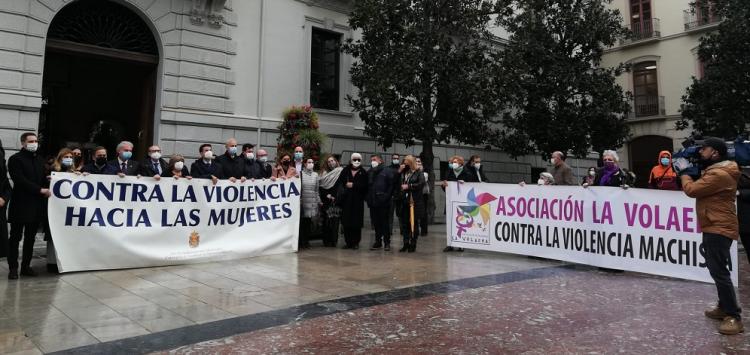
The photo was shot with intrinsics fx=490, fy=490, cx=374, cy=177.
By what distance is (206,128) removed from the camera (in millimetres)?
12859

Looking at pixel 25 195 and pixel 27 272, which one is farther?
pixel 27 272

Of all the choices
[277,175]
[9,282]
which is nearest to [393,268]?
[277,175]

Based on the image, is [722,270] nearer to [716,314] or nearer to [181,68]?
[716,314]

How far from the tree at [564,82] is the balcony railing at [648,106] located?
13313 mm

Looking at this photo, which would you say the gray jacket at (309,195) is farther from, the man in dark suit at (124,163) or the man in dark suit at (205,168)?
the man in dark suit at (124,163)

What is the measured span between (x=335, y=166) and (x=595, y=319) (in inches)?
252

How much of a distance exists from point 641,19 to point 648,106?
555 centimetres

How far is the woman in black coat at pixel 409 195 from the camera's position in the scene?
930cm

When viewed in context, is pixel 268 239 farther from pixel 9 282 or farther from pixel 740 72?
pixel 740 72

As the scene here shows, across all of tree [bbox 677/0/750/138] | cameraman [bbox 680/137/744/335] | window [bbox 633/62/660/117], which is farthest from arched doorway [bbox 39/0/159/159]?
window [bbox 633/62/660/117]

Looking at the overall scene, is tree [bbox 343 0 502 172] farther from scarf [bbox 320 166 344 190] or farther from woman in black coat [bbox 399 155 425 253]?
woman in black coat [bbox 399 155 425 253]

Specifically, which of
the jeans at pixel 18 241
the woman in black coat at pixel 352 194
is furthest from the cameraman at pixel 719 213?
the jeans at pixel 18 241

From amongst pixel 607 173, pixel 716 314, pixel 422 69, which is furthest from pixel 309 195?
pixel 716 314

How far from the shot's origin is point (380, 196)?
9383 millimetres
